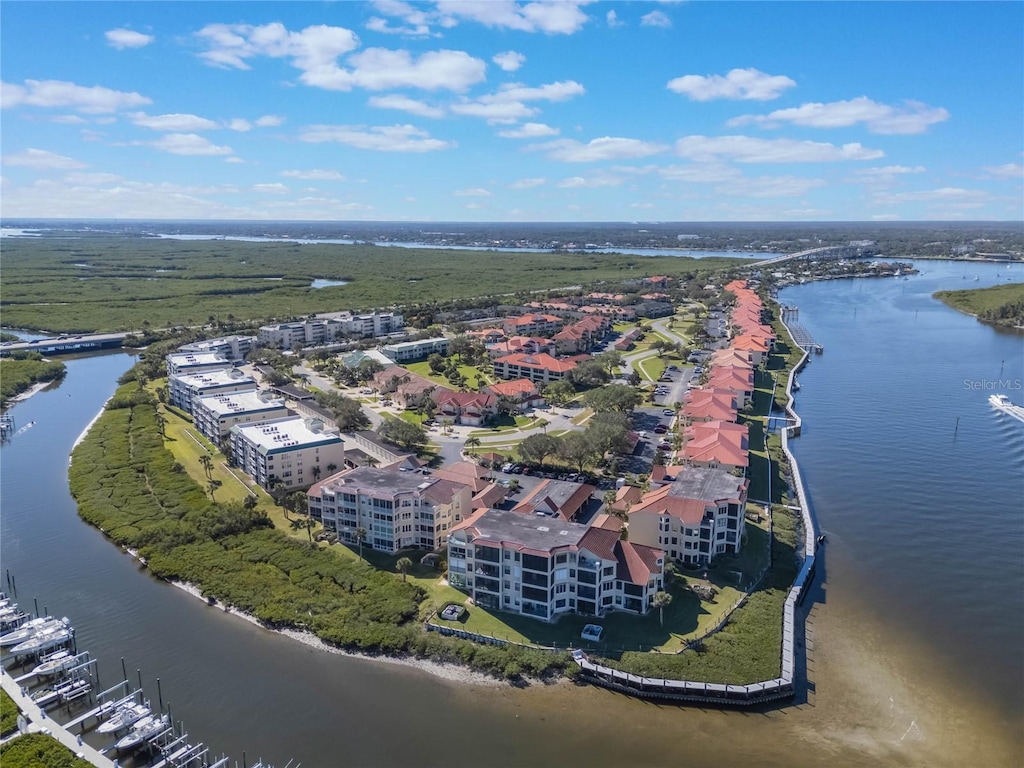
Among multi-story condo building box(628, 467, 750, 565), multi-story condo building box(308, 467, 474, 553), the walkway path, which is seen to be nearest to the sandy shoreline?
Result: multi-story condo building box(308, 467, 474, 553)

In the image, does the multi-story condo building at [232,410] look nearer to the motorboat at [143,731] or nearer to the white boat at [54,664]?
the white boat at [54,664]

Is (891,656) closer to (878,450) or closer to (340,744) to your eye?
(340,744)

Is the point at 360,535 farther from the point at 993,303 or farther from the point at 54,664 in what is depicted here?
the point at 993,303

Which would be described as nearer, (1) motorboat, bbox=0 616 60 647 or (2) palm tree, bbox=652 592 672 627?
(1) motorboat, bbox=0 616 60 647

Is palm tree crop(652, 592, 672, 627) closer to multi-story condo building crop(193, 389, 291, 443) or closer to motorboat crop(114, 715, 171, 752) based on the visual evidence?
motorboat crop(114, 715, 171, 752)

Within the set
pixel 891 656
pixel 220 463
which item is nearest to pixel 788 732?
pixel 891 656

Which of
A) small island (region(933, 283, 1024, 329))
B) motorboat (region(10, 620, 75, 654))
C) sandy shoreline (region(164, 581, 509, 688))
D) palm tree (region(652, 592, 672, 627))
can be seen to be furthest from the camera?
small island (region(933, 283, 1024, 329))

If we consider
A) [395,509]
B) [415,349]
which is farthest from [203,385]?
[395,509]
